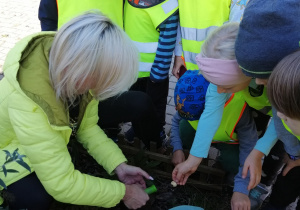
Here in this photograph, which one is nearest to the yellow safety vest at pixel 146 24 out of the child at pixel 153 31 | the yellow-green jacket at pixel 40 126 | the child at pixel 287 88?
the child at pixel 153 31

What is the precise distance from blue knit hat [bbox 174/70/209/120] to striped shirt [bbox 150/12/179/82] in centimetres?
55

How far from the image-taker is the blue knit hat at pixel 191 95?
185cm

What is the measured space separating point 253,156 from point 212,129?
0.27 meters

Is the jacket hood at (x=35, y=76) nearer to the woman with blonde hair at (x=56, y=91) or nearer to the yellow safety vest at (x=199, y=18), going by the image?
the woman with blonde hair at (x=56, y=91)

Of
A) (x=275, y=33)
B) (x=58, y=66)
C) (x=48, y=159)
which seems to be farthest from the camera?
(x=48, y=159)

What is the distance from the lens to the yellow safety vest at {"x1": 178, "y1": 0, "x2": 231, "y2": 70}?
86.0 inches

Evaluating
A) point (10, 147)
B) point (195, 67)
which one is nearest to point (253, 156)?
point (195, 67)

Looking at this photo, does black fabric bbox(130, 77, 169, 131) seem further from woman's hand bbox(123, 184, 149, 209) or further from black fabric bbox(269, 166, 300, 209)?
black fabric bbox(269, 166, 300, 209)

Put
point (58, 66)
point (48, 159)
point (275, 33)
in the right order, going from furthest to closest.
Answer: point (48, 159) → point (58, 66) → point (275, 33)

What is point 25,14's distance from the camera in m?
5.33

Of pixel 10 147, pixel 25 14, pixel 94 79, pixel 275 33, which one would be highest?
pixel 275 33

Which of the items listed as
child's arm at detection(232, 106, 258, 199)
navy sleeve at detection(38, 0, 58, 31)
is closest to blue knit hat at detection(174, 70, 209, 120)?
child's arm at detection(232, 106, 258, 199)

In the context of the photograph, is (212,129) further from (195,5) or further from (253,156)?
(195,5)

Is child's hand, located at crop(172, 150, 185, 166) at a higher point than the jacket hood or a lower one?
Result: lower
